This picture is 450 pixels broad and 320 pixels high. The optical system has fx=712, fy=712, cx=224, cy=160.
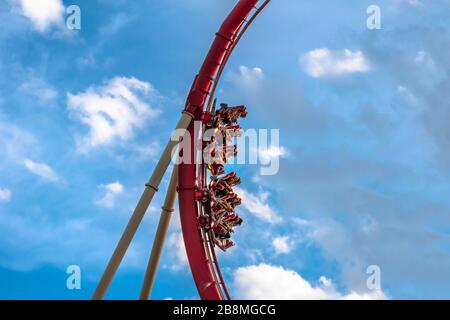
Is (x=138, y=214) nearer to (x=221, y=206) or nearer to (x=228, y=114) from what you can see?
(x=221, y=206)

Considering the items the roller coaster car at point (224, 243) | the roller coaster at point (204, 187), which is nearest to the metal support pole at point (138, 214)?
the roller coaster at point (204, 187)

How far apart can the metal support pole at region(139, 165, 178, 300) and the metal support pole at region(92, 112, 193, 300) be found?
0.75 m

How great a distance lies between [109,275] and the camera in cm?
1966

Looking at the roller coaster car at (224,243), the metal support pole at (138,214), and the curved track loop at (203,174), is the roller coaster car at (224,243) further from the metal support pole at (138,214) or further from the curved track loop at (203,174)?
the metal support pole at (138,214)

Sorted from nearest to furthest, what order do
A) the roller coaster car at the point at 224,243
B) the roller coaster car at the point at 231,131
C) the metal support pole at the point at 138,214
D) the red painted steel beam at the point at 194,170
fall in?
the red painted steel beam at the point at 194,170
the metal support pole at the point at 138,214
the roller coaster car at the point at 224,243
the roller coaster car at the point at 231,131

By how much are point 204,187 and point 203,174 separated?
1.27 feet

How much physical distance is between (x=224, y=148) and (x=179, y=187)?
Result: 173cm

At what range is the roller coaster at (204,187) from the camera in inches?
769

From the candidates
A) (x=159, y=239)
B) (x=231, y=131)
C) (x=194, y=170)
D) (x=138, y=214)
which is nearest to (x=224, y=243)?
(x=159, y=239)

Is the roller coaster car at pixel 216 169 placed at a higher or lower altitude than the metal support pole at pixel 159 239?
higher

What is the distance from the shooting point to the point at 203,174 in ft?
66.2

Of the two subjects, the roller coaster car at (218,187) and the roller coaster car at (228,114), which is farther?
the roller coaster car at (228,114)
